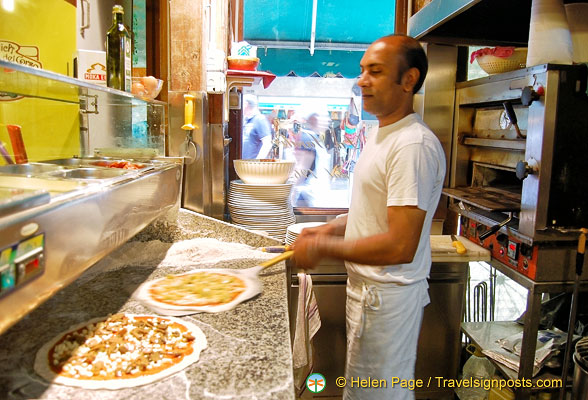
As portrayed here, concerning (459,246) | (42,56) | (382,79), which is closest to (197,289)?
(382,79)

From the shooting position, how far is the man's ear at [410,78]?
5.98 ft

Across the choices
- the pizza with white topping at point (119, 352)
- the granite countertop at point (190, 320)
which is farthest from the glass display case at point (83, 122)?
the pizza with white topping at point (119, 352)

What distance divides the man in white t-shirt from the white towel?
0.28 metres

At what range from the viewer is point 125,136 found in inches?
100

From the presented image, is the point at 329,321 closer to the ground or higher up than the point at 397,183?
closer to the ground

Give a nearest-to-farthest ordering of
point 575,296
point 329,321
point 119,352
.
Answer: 1. point 119,352
2. point 575,296
3. point 329,321

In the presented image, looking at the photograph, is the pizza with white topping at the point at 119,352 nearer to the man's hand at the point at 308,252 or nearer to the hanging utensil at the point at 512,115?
the man's hand at the point at 308,252

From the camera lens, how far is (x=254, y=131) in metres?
3.95

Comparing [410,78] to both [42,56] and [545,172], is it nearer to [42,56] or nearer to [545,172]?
[545,172]

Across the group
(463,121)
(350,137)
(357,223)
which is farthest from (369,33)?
(357,223)

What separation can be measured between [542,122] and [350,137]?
218 centimetres

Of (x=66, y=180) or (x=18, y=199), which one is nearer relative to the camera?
(x=18, y=199)

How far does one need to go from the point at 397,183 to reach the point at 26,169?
3.89 feet

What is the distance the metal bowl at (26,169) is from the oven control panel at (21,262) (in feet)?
1.62
